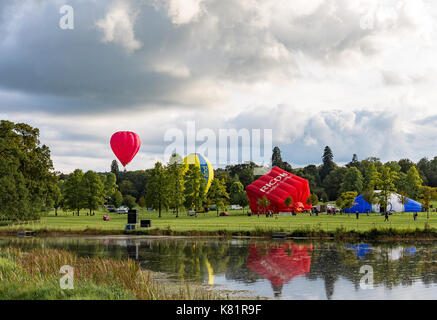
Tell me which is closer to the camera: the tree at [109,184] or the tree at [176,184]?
the tree at [176,184]

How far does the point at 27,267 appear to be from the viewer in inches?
878

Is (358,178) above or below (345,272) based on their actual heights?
above

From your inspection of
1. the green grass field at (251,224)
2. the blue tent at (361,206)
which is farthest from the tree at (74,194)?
the blue tent at (361,206)

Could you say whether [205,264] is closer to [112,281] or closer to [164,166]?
[112,281]

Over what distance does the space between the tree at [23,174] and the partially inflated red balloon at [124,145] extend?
1207 cm

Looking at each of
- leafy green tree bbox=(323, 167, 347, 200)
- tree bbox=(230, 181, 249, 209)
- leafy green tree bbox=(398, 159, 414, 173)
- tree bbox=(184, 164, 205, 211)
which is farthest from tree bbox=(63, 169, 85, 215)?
leafy green tree bbox=(398, 159, 414, 173)

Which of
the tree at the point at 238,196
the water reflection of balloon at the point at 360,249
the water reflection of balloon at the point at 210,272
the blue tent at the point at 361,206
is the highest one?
the tree at the point at 238,196

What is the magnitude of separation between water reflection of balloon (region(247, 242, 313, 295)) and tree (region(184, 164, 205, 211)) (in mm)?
46153

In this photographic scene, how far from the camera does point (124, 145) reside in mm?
56031

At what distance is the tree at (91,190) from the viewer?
3595 inches

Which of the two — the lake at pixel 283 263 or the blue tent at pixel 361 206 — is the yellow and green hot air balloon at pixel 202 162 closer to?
the blue tent at pixel 361 206

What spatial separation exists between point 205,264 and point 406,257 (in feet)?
42.5
